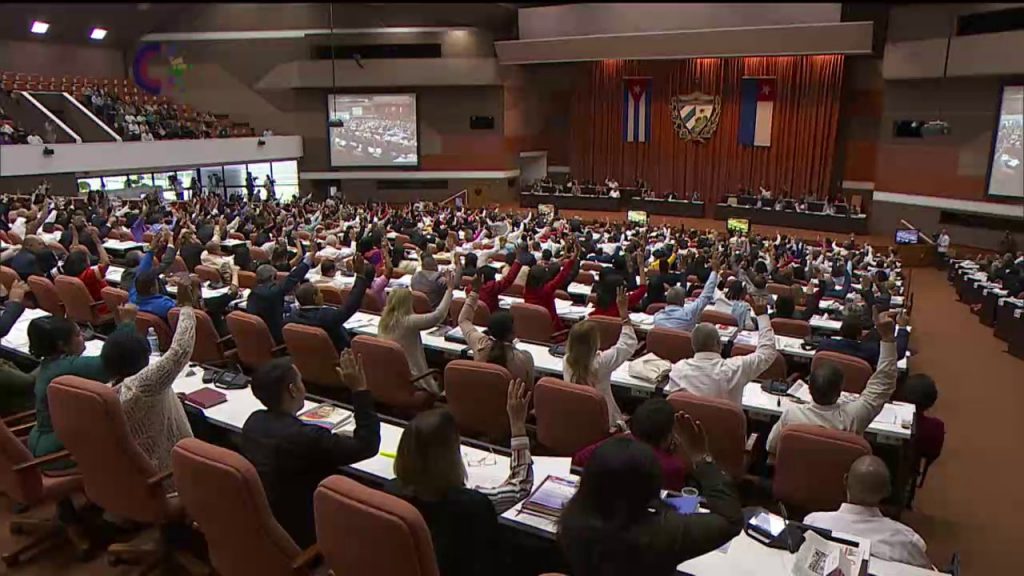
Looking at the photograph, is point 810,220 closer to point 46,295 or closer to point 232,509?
point 46,295

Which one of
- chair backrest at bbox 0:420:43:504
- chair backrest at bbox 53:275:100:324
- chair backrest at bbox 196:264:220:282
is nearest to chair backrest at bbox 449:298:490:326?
chair backrest at bbox 196:264:220:282

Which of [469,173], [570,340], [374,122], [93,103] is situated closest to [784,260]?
[570,340]

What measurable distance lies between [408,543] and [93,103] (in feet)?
73.9

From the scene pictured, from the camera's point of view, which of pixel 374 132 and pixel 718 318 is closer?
pixel 718 318

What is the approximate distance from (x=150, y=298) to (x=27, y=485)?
2735mm

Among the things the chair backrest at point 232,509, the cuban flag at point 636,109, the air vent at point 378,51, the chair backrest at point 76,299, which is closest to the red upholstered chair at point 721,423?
the chair backrest at point 232,509

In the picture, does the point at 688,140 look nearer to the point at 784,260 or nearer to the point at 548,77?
the point at 548,77

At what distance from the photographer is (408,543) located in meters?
2.35

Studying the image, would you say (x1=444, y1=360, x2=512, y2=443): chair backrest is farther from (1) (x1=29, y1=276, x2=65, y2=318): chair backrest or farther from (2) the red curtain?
(2) the red curtain

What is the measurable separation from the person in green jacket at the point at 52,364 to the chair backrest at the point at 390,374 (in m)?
1.61

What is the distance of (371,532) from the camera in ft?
7.93

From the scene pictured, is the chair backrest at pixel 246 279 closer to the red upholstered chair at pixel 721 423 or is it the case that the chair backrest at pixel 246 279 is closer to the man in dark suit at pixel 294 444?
the man in dark suit at pixel 294 444

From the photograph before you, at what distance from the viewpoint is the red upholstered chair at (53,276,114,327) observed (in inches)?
274

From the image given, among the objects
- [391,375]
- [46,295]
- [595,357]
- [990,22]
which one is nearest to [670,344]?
[595,357]
